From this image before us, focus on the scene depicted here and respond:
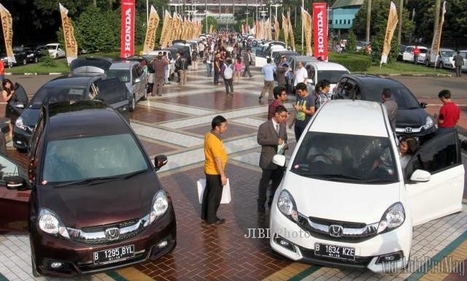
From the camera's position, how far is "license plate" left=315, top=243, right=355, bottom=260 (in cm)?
552

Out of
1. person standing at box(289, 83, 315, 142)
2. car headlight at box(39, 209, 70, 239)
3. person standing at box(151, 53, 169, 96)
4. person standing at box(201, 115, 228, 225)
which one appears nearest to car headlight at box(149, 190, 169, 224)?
car headlight at box(39, 209, 70, 239)

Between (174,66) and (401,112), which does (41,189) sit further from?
(174,66)

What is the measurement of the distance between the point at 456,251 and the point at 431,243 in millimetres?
342

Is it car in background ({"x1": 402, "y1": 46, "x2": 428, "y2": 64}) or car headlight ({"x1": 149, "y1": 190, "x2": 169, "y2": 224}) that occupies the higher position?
car in background ({"x1": 402, "y1": 46, "x2": 428, "y2": 64})

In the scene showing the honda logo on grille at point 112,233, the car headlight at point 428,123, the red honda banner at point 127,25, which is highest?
the red honda banner at point 127,25

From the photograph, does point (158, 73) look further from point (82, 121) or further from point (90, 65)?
point (82, 121)

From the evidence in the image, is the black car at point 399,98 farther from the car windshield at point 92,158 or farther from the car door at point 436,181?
the car windshield at point 92,158

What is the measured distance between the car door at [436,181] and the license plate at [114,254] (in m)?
3.56

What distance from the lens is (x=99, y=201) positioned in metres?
5.73

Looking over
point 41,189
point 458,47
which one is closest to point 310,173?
point 41,189

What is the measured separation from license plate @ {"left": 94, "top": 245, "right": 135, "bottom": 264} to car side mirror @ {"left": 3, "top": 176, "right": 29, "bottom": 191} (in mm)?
1513

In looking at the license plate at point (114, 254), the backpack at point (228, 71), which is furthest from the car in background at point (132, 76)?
the license plate at point (114, 254)

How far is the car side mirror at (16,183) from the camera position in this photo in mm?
6129

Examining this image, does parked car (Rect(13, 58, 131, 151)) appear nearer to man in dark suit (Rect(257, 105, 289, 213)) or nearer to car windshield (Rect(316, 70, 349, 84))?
man in dark suit (Rect(257, 105, 289, 213))
